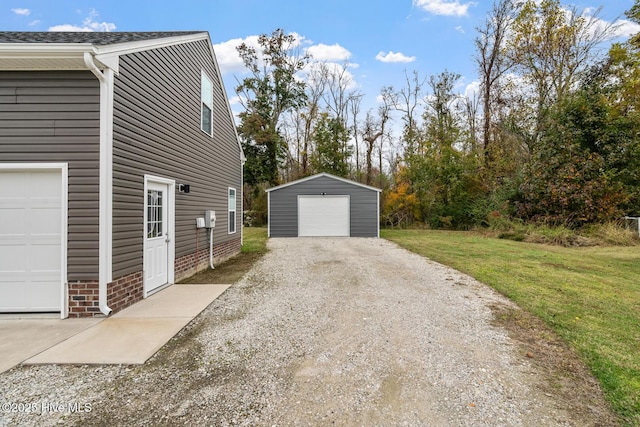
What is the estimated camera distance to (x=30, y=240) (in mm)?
3977

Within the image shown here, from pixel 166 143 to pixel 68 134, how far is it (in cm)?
169

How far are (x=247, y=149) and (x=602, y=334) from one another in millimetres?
21250

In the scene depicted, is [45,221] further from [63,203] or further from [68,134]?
[68,134]

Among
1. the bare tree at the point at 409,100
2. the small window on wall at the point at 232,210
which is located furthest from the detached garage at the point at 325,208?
the bare tree at the point at 409,100

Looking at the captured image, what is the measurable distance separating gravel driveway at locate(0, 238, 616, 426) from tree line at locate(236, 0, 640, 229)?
12934 millimetres

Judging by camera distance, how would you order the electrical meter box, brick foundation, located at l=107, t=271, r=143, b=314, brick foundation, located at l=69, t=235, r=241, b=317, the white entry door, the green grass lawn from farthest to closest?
the electrical meter box < the white entry door < brick foundation, located at l=107, t=271, r=143, b=314 < brick foundation, located at l=69, t=235, r=241, b=317 < the green grass lawn

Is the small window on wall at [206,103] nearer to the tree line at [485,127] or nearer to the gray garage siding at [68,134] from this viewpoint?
the gray garage siding at [68,134]

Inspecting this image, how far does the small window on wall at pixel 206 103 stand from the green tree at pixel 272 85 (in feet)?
47.6

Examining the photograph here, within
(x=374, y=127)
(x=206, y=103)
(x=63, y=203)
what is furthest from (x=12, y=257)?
(x=374, y=127)

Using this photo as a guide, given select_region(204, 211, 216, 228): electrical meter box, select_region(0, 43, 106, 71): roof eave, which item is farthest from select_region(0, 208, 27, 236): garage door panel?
select_region(204, 211, 216, 228): electrical meter box

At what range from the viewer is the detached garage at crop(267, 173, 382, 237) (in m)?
14.7

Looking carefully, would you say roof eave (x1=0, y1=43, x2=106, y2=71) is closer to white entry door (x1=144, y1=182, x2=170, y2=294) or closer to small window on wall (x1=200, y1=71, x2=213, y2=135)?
white entry door (x1=144, y1=182, x2=170, y2=294)

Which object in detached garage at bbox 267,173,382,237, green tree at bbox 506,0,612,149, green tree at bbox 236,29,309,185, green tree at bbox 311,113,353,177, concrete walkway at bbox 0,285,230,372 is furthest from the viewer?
green tree at bbox 311,113,353,177

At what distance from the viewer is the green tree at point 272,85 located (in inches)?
889
